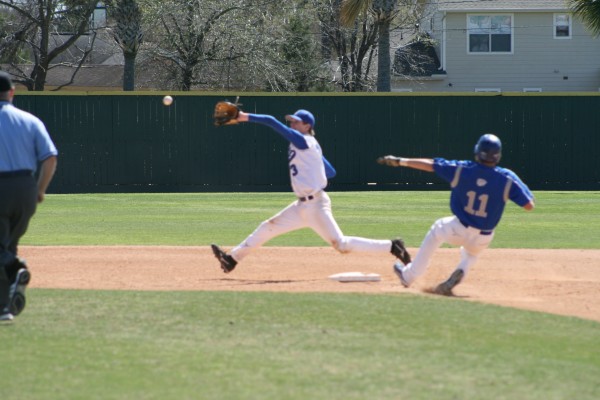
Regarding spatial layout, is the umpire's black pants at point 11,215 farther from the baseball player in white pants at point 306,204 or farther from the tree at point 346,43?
the tree at point 346,43

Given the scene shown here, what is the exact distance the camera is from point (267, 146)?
2652 centimetres

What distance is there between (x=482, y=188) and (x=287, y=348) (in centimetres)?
309

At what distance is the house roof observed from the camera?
132 ft

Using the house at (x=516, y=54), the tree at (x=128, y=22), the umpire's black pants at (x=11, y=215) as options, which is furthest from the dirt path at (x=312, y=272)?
the house at (x=516, y=54)

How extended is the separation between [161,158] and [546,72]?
812 inches

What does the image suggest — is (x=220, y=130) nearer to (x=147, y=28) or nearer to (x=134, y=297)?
(x=147, y=28)

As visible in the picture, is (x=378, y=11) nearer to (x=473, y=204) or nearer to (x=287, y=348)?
(x=473, y=204)

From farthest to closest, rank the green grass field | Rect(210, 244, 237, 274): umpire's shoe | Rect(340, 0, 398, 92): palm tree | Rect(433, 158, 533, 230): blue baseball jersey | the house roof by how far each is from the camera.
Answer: the house roof, Rect(340, 0, 398, 92): palm tree, Rect(210, 244, 237, 274): umpire's shoe, Rect(433, 158, 533, 230): blue baseball jersey, the green grass field

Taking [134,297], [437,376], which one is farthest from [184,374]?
[134,297]

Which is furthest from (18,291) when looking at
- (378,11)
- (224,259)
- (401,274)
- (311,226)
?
(378,11)

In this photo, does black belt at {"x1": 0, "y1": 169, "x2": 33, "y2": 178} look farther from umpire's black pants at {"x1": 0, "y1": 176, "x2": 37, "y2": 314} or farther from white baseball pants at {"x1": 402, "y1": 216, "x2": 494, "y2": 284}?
white baseball pants at {"x1": 402, "y1": 216, "x2": 494, "y2": 284}

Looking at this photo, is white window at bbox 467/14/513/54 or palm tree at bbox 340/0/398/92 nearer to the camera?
palm tree at bbox 340/0/398/92

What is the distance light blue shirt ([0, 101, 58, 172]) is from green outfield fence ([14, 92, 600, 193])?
18.7 meters

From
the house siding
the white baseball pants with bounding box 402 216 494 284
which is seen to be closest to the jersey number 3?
the white baseball pants with bounding box 402 216 494 284
